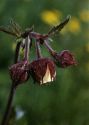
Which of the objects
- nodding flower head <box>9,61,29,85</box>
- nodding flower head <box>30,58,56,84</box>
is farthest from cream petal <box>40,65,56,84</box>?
nodding flower head <box>9,61,29,85</box>

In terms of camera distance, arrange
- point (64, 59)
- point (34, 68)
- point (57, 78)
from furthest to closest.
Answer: point (57, 78) → point (64, 59) → point (34, 68)

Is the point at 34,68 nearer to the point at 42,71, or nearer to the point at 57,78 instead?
the point at 42,71

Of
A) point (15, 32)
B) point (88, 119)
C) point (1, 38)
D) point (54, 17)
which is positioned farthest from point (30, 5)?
point (15, 32)

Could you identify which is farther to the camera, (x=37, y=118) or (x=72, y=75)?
(x=72, y=75)

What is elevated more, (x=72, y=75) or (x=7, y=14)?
(x=7, y=14)

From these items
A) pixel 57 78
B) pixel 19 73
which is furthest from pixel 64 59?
pixel 57 78

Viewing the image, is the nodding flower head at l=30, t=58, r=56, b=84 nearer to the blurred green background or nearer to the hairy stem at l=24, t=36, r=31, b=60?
the hairy stem at l=24, t=36, r=31, b=60

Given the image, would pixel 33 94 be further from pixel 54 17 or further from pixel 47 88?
pixel 54 17

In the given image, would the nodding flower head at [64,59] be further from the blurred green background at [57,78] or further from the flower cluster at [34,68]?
the blurred green background at [57,78]
